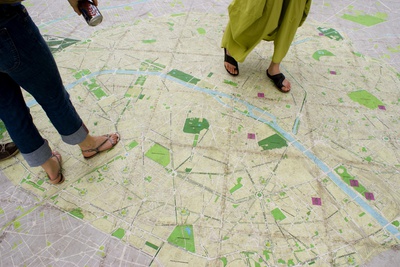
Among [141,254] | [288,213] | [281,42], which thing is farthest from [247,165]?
[281,42]

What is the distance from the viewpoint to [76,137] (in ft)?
3.76

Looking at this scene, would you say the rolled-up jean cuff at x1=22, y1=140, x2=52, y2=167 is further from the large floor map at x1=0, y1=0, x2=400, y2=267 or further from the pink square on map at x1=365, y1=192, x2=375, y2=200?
the pink square on map at x1=365, y1=192, x2=375, y2=200

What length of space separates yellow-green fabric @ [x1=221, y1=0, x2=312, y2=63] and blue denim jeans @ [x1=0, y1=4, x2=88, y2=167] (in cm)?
93

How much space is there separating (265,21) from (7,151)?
1.41 meters

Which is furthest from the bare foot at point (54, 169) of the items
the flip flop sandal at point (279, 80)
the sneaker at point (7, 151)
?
the flip flop sandal at point (279, 80)

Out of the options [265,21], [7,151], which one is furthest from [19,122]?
[265,21]

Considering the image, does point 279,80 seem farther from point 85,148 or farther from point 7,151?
point 7,151

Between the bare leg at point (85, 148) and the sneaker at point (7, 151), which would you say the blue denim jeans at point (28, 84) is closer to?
the bare leg at point (85, 148)

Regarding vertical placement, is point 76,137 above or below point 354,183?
above

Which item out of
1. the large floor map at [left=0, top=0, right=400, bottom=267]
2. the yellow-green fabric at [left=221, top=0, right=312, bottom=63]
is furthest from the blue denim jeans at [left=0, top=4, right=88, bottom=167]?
the yellow-green fabric at [left=221, top=0, right=312, bottom=63]

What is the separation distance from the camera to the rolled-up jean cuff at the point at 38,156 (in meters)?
1.07

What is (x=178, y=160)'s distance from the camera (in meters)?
1.31

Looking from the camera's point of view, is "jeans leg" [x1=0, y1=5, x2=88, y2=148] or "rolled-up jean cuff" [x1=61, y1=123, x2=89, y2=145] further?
"rolled-up jean cuff" [x1=61, y1=123, x2=89, y2=145]

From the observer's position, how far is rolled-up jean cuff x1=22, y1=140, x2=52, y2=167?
3.50ft
